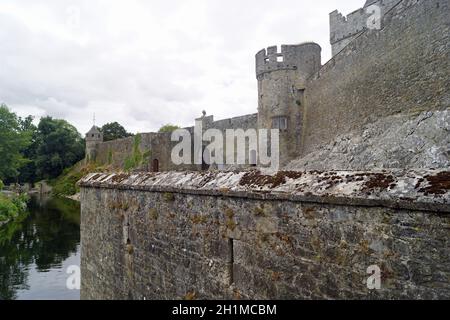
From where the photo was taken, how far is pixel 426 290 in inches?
79.1

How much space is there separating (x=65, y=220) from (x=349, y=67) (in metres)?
24.1

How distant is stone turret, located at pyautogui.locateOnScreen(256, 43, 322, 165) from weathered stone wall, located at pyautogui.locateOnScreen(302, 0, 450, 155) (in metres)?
1.60

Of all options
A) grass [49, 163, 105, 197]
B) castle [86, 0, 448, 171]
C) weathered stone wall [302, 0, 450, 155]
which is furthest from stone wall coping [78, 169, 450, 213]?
grass [49, 163, 105, 197]

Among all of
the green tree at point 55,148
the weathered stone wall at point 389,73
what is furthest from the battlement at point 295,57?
the green tree at point 55,148

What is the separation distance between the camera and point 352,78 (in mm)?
16312

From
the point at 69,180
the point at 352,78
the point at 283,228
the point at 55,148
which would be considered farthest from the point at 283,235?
the point at 55,148

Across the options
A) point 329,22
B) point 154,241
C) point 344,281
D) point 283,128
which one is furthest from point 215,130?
point 344,281

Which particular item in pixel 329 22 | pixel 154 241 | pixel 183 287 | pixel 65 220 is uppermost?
pixel 329 22

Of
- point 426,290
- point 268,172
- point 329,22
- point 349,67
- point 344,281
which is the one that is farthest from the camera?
point 329,22

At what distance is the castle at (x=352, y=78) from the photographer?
38.2 ft

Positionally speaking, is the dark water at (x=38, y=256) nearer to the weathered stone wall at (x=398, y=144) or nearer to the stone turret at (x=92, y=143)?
the weathered stone wall at (x=398, y=144)

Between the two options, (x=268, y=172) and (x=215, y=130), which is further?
(x=215, y=130)

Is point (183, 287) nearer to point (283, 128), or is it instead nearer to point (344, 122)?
point (344, 122)

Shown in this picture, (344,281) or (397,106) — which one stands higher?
(397,106)
